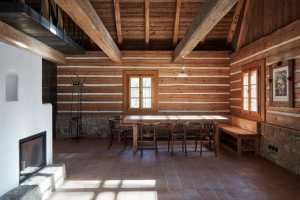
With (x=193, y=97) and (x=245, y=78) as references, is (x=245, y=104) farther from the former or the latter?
(x=193, y=97)

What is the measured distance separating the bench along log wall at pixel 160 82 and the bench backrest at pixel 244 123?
1.04m

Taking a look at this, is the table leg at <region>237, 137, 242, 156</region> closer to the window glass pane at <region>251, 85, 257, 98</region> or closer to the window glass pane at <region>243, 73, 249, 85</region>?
the window glass pane at <region>251, 85, 257, 98</region>

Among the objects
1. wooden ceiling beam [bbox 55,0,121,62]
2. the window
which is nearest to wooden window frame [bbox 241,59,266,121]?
the window

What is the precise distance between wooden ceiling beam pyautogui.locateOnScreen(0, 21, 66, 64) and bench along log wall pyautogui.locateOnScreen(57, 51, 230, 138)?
Answer: 149cm

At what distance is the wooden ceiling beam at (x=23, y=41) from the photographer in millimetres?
4727

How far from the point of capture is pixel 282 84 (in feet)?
19.0

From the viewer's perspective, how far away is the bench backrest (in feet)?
23.0

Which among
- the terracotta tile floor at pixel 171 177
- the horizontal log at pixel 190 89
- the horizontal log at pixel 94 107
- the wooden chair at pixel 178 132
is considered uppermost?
the horizontal log at pixel 190 89

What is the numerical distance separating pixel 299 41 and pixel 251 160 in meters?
2.86

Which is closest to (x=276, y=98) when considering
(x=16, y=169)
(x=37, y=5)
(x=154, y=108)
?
(x=154, y=108)

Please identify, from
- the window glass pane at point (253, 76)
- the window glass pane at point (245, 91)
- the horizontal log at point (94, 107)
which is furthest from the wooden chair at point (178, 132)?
the horizontal log at point (94, 107)

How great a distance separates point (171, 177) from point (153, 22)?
17.7 feet

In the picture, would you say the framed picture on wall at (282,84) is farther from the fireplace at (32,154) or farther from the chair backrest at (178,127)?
the fireplace at (32,154)

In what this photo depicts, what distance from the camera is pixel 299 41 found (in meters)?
5.09
